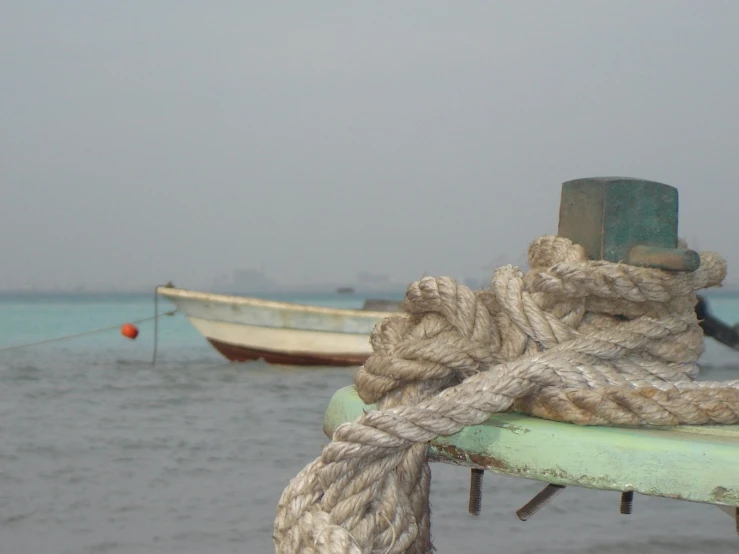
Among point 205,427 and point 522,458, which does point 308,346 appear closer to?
point 205,427

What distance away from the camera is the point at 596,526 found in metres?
5.59

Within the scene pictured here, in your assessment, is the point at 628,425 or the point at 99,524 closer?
the point at 628,425

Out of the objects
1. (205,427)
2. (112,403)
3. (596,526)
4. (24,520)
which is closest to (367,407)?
(596,526)

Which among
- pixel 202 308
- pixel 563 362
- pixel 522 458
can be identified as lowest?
pixel 202 308

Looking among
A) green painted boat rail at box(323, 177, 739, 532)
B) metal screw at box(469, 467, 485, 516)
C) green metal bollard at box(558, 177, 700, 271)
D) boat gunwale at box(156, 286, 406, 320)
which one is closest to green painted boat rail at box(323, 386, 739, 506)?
green painted boat rail at box(323, 177, 739, 532)

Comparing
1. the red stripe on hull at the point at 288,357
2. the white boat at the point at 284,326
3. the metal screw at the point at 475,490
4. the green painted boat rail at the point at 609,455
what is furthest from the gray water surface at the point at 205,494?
the green painted boat rail at the point at 609,455

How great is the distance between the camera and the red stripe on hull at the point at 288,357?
46.4 ft

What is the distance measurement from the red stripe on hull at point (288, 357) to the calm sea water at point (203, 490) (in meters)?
1.41

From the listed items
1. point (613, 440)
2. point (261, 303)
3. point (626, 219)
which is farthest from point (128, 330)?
point (613, 440)

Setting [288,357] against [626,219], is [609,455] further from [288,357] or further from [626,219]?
[288,357]

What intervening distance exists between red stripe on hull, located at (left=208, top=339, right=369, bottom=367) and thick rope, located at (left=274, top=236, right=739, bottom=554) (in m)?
12.0

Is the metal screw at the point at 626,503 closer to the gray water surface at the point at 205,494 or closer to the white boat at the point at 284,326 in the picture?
the gray water surface at the point at 205,494

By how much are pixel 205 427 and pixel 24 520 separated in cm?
358

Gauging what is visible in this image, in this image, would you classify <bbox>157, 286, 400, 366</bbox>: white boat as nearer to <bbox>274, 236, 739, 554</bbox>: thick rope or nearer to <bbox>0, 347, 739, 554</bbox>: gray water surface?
<bbox>0, 347, 739, 554</bbox>: gray water surface
